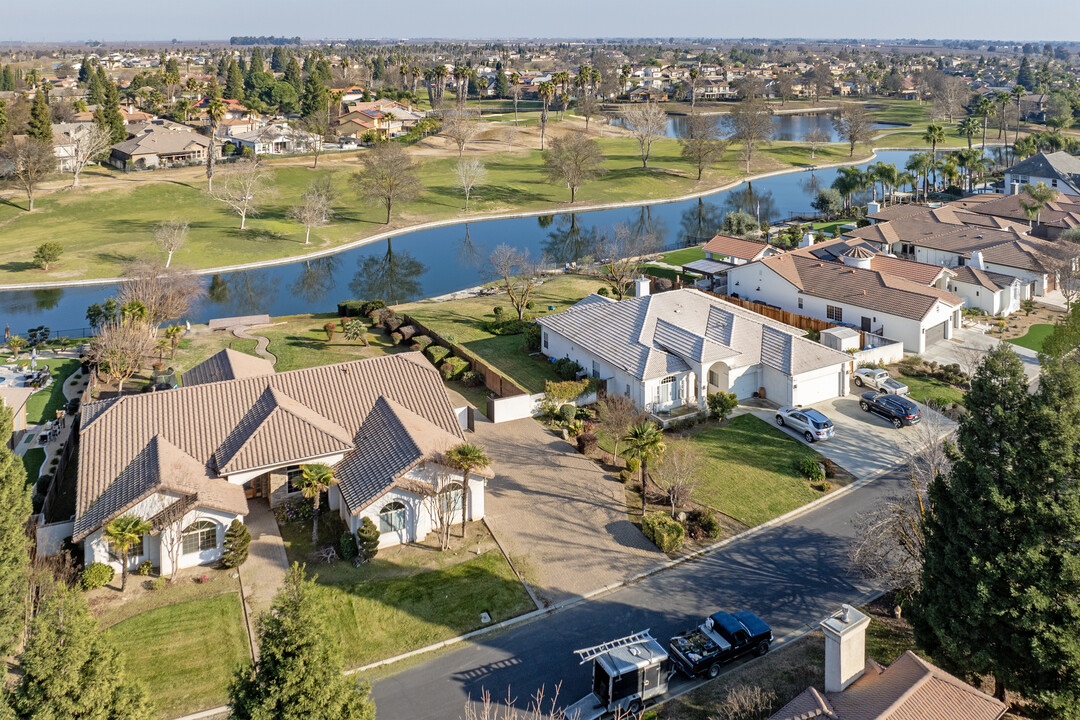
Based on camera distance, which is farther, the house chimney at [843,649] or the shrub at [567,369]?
the shrub at [567,369]

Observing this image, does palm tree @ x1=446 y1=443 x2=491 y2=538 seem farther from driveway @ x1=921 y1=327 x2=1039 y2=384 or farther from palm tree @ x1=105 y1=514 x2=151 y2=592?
driveway @ x1=921 y1=327 x2=1039 y2=384

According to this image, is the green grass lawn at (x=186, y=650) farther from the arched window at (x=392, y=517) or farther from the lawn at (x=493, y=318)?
the lawn at (x=493, y=318)

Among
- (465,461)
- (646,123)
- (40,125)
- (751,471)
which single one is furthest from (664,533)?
(646,123)

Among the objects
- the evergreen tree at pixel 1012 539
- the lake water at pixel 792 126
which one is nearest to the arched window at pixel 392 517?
the evergreen tree at pixel 1012 539

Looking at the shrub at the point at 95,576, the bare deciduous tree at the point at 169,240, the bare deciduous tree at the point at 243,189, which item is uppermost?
the bare deciduous tree at the point at 243,189

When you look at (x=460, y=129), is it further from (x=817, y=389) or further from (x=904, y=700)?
(x=904, y=700)

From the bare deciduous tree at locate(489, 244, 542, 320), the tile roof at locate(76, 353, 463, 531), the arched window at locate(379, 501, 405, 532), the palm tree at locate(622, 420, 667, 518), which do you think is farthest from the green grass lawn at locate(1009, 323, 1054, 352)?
the arched window at locate(379, 501, 405, 532)
